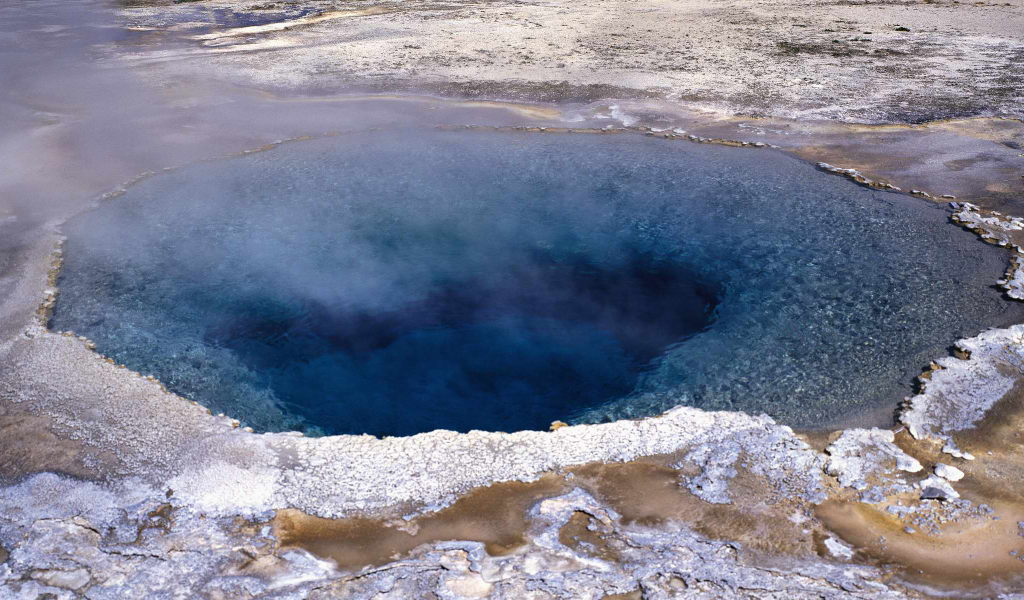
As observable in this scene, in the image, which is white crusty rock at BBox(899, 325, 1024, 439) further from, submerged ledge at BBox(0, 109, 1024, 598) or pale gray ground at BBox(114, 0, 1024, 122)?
pale gray ground at BBox(114, 0, 1024, 122)

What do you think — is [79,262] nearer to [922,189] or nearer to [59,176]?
[59,176]

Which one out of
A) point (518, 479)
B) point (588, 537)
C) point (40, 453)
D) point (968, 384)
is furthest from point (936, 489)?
point (40, 453)

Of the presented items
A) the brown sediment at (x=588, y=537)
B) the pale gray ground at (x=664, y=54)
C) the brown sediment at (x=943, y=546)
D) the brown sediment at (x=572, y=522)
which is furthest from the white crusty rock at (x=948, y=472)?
the pale gray ground at (x=664, y=54)

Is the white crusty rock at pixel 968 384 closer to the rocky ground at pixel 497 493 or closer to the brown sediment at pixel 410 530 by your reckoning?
the rocky ground at pixel 497 493

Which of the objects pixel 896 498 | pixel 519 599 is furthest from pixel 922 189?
pixel 519 599

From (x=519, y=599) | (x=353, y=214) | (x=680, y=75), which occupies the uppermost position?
(x=680, y=75)
